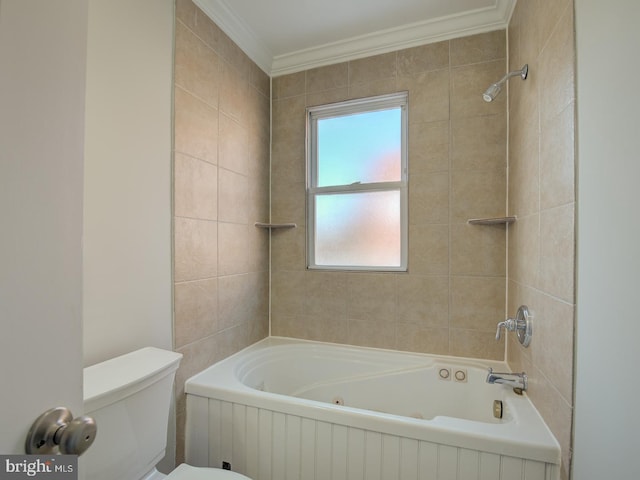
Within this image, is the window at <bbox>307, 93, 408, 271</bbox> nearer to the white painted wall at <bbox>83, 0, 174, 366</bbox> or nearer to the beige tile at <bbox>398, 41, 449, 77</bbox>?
the beige tile at <bbox>398, 41, 449, 77</bbox>

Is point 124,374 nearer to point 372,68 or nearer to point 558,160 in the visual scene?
point 558,160

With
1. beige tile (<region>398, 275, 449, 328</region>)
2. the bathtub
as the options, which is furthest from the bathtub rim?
beige tile (<region>398, 275, 449, 328</region>)

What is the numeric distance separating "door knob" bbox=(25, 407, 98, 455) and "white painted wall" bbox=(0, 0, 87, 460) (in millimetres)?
11

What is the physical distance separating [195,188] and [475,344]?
189cm

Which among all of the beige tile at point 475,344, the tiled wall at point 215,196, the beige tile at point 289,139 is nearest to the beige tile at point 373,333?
the beige tile at point 475,344

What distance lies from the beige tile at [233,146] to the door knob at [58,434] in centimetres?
153

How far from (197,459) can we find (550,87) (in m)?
2.26

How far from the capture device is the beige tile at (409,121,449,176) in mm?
1925

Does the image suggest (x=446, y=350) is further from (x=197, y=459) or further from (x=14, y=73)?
(x=14, y=73)

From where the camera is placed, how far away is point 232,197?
1.90 m

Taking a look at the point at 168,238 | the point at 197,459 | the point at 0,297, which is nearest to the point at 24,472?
the point at 0,297

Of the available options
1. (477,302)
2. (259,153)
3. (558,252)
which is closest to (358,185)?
(259,153)

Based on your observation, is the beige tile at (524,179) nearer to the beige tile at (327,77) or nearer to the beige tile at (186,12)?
the beige tile at (327,77)

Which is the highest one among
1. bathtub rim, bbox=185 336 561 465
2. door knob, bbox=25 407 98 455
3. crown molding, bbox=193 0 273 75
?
crown molding, bbox=193 0 273 75
